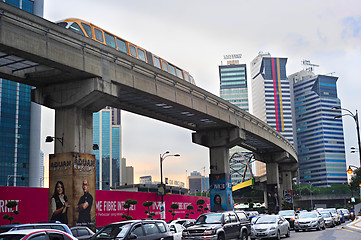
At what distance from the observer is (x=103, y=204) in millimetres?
41000

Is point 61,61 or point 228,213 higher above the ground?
point 61,61

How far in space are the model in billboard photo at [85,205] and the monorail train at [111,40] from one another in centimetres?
1090

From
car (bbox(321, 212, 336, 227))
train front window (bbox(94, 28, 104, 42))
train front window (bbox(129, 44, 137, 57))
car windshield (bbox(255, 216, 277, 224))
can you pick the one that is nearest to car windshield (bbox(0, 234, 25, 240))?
car windshield (bbox(255, 216, 277, 224))

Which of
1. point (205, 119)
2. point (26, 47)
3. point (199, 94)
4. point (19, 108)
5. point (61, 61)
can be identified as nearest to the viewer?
point (26, 47)

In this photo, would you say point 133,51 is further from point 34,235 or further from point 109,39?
point 34,235

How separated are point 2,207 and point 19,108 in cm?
11456

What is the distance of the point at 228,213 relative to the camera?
23.8m

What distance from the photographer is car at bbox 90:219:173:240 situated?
15996mm

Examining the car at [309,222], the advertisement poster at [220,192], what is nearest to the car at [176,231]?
the car at [309,222]

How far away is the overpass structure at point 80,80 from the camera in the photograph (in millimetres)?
23688

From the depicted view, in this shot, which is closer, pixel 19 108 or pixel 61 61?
pixel 61 61

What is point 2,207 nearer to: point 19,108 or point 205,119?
point 205,119

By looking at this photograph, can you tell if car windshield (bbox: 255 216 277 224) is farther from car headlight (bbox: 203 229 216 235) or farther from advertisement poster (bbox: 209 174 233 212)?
advertisement poster (bbox: 209 174 233 212)

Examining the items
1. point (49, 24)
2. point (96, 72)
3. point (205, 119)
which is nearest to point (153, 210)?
point (205, 119)
